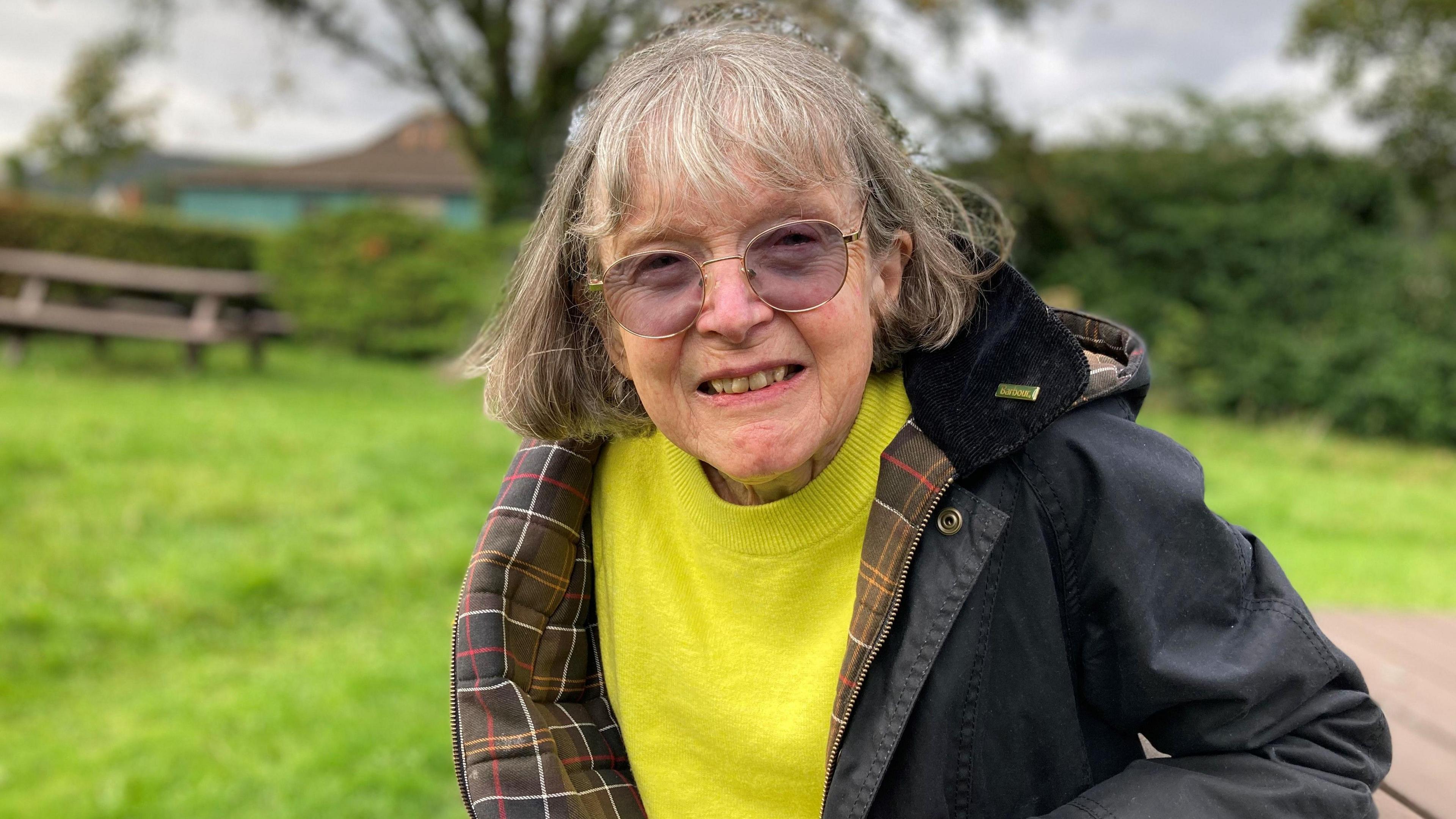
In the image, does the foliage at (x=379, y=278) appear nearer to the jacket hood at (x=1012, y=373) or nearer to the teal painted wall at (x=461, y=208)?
the jacket hood at (x=1012, y=373)

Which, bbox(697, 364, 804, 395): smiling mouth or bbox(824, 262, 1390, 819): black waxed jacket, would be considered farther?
bbox(697, 364, 804, 395): smiling mouth

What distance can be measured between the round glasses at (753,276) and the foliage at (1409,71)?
43.5 feet

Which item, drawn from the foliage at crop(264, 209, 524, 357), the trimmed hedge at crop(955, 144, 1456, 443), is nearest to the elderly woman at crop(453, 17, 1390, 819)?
the trimmed hedge at crop(955, 144, 1456, 443)

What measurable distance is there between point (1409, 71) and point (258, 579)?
13.4 metres

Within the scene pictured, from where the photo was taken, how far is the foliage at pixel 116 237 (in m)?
12.5

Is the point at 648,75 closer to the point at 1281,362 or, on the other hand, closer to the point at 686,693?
the point at 686,693

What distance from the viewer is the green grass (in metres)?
3.27

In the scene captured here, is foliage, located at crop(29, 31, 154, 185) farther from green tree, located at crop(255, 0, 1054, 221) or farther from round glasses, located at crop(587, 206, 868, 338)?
round glasses, located at crop(587, 206, 868, 338)

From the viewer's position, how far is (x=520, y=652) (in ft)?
5.50

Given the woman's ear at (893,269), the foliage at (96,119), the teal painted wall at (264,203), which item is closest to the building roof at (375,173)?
the teal painted wall at (264,203)

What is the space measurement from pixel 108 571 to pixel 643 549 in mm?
3922

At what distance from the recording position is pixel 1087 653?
1.33 m

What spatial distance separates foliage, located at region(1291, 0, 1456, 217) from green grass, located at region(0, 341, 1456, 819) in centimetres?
492

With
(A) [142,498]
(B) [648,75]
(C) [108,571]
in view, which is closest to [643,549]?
(B) [648,75]
